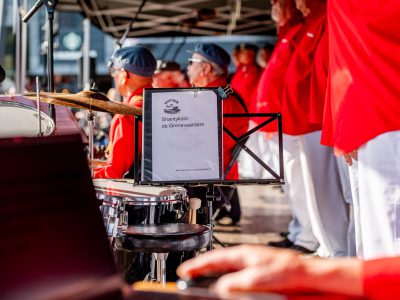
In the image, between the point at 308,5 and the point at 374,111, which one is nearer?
the point at 374,111

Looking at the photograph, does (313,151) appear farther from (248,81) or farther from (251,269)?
(251,269)

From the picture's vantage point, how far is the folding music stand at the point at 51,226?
839mm

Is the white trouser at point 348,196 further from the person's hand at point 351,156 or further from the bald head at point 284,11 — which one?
the person's hand at point 351,156

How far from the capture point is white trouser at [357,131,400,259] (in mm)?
2428

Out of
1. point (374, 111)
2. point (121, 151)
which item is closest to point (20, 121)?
point (121, 151)

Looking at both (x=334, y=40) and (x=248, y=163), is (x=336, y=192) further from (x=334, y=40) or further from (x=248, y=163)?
(x=248, y=163)

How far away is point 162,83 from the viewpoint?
7133 mm

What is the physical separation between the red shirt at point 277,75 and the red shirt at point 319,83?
0.64m

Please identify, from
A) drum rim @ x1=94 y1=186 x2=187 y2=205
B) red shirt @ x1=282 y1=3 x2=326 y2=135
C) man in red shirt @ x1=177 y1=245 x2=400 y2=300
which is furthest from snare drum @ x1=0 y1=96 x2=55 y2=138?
red shirt @ x1=282 y1=3 x2=326 y2=135

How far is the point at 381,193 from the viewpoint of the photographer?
2.47 meters

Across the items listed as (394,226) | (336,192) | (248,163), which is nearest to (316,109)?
(336,192)

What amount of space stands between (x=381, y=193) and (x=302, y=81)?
2.24 meters

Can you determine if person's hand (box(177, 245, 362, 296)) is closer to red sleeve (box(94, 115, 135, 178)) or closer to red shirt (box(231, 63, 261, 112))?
red sleeve (box(94, 115, 135, 178))

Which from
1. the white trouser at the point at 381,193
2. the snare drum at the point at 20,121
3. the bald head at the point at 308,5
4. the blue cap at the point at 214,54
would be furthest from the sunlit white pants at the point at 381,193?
the blue cap at the point at 214,54
